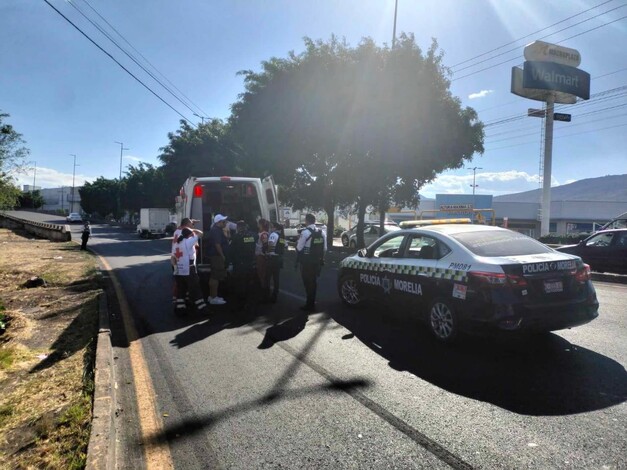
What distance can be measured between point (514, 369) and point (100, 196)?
87.6 metres

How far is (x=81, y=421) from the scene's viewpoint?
3.69 metres

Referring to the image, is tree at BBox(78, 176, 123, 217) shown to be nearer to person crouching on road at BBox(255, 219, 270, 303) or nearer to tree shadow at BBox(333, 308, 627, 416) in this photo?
person crouching on road at BBox(255, 219, 270, 303)

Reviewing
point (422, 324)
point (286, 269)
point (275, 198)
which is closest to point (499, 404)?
point (422, 324)

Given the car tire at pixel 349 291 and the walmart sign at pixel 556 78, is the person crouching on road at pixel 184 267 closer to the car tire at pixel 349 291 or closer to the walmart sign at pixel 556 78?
the car tire at pixel 349 291

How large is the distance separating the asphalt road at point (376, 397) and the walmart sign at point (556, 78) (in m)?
29.4

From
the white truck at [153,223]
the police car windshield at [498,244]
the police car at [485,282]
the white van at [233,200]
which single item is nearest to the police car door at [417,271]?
the police car at [485,282]

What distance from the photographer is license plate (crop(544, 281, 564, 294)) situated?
5367 mm

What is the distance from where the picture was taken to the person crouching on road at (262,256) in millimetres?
9180

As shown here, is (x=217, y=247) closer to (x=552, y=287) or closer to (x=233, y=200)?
(x=233, y=200)

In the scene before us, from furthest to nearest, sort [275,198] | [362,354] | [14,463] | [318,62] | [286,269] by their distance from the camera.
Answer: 1. [318,62]
2. [286,269]
3. [275,198]
4. [362,354]
5. [14,463]

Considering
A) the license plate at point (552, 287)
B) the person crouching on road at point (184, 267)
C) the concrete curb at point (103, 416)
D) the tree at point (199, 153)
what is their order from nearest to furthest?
1. the concrete curb at point (103, 416)
2. the license plate at point (552, 287)
3. the person crouching on road at point (184, 267)
4. the tree at point (199, 153)

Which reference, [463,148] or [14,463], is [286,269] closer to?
[463,148]

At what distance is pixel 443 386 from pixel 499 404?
1.92ft

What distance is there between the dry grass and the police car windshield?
15.0 ft
